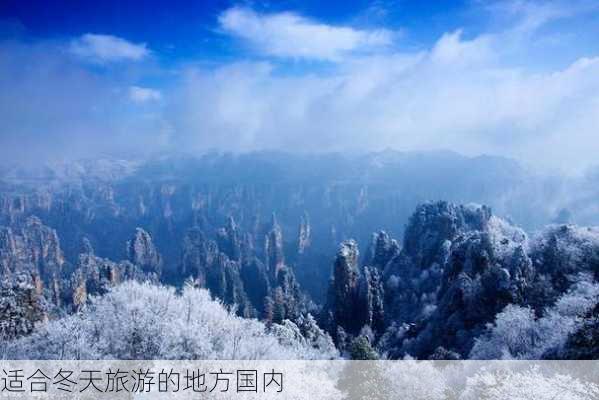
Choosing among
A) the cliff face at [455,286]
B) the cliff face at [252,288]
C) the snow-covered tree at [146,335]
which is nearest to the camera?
the snow-covered tree at [146,335]

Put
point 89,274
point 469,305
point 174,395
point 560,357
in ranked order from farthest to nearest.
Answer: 1. point 89,274
2. point 469,305
3. point 560,357
4. point 174,395

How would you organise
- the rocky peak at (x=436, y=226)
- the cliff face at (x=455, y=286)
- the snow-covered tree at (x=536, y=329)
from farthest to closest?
the rocky peak at (x=436, y=226), the cliff face at (x=455, y=286), the snow-covered tree at (x=536, y=329)

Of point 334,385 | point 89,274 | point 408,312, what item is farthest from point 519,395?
point 89,274

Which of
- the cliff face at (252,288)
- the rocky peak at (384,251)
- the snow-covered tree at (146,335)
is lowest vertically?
the cliff face at (252,288)

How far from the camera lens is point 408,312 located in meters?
101

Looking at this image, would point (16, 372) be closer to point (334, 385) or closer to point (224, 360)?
point (224, 360)

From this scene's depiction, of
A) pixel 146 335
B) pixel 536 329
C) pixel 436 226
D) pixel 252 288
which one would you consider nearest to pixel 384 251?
pixel 436 226

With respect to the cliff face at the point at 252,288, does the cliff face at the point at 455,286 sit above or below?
above

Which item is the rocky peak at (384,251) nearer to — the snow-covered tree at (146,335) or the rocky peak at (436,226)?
the rocky peak at (436,226)

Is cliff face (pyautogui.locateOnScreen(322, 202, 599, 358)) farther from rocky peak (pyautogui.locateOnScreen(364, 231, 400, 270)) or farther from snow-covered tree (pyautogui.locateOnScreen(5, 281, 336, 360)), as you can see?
snow-covered tree (pyautogui.locateOnScreen(5, 281, 336, 360))

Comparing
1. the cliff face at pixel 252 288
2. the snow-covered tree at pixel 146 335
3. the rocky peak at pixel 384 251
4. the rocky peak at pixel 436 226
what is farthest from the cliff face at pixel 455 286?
the snow-covered tree at pixel 146 335

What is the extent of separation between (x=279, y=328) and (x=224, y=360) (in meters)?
24.4

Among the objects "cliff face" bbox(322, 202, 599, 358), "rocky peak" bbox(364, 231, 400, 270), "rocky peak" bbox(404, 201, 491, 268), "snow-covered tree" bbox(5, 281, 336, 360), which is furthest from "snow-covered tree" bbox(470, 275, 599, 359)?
"rocky peak" bbox(364, 231, 400, 270)

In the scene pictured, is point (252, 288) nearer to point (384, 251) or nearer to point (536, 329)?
point (384, 251)
